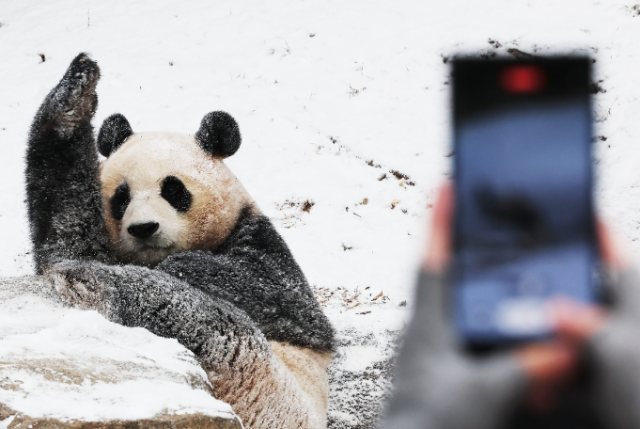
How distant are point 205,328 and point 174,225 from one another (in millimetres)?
726

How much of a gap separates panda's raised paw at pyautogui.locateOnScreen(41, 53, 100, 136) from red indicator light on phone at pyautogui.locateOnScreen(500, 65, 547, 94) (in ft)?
9.06

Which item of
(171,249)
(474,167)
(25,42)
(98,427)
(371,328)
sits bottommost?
(371,328)

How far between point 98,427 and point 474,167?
1.19m

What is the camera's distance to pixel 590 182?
35 centimetres

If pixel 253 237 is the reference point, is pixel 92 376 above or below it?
below

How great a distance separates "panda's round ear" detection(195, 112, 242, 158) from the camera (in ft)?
9.82

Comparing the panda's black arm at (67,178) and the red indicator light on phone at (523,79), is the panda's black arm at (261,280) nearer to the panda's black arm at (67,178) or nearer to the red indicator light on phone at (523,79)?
the panda's black arm at (67,178)

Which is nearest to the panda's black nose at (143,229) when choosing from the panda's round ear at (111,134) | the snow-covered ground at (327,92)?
the panda's round ear at (111,134)

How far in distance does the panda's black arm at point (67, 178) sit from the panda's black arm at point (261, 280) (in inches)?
17.5

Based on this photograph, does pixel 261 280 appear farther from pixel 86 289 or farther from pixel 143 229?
pixel 86 289

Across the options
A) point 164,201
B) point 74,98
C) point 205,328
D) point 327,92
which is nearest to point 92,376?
point 205,328

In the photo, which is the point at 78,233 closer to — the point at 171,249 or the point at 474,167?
the point at 171,249

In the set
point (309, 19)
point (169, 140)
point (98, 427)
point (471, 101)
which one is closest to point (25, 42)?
point (309, 19)

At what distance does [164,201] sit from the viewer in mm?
2738
